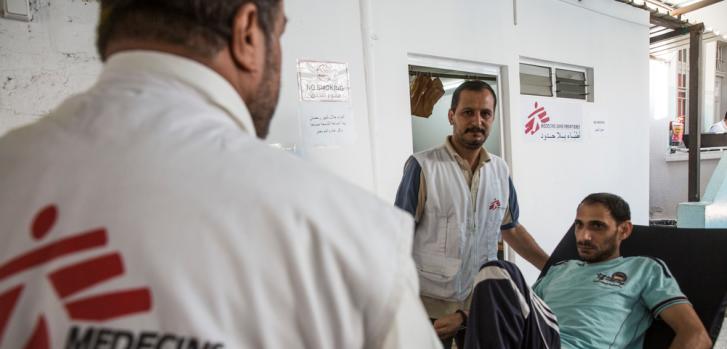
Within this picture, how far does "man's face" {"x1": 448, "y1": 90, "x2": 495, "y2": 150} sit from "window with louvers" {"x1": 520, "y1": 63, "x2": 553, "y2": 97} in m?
1.29

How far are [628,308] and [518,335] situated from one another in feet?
1.95

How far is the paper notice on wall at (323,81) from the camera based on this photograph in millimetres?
1973

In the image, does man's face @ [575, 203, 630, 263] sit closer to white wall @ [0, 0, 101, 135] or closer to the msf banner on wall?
the msf banner on wall

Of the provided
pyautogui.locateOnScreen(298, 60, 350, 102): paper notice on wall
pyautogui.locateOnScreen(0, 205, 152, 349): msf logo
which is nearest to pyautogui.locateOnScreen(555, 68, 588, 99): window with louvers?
pyautogui.locateOnScreen(298, 60, 350, 102): paper notice on wall

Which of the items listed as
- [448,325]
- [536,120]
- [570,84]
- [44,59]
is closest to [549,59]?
[570,84]

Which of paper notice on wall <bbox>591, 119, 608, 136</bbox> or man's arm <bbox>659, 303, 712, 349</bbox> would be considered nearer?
man's arm <bbox>659, 303, 712, 349</bbox>

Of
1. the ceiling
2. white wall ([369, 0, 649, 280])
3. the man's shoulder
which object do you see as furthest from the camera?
the ceiling

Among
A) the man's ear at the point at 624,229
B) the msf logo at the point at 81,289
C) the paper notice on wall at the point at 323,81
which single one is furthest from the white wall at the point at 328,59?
the msf logo at the point at 81,289

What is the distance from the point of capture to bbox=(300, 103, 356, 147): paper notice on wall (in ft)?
6.54

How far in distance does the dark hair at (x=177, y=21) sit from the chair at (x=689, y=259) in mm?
1847

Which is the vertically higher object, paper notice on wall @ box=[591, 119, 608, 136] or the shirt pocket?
paper notice on wall @ box=[591, 119, 608, 136]

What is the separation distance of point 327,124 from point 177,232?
5.68ft

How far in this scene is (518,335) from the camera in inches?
50.5

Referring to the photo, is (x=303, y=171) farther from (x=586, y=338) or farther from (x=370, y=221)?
(x=586, y=338)
